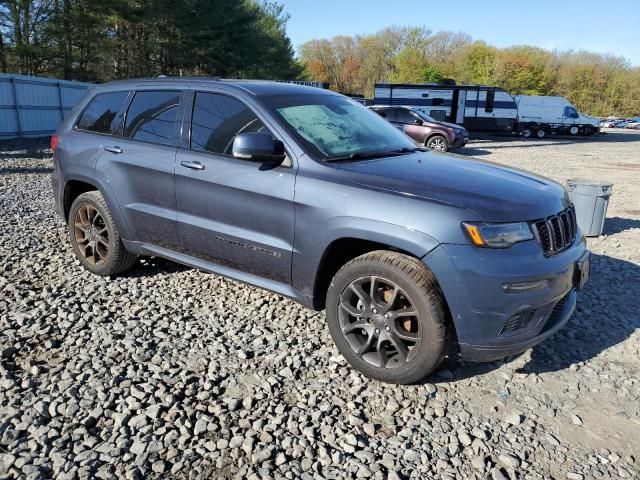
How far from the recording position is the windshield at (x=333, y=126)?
365 cm

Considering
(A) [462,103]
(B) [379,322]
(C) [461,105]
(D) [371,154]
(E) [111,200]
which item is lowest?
(B) [379,322]

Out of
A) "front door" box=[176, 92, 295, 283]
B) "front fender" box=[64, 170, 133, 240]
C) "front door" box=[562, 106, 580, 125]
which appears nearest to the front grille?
"front door" box=[176, 92, 295, 283]

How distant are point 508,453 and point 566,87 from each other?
9308 cm

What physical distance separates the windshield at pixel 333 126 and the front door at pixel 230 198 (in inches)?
9.2

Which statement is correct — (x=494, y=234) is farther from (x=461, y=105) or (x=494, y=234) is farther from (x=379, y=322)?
(x=461, y=105)

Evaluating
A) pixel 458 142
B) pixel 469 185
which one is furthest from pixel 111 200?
pixel 458 142

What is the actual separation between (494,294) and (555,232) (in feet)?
2.25

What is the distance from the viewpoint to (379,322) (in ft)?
10.5

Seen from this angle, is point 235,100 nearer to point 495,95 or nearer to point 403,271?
point 403,271

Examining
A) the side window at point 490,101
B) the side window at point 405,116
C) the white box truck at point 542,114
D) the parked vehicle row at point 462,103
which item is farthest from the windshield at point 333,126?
the white box truck at point 542,114

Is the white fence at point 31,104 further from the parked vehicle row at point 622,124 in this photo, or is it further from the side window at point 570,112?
the parked vehicle row at point 622,124

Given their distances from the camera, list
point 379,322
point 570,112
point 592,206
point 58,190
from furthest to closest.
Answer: point 570,112 < point 592,206 < point 58,190 < point 379,322

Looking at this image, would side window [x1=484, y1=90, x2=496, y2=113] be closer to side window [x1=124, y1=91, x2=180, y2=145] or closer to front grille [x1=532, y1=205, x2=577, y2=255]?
side window [x1=124, y1=91, x2=180, y2=145]

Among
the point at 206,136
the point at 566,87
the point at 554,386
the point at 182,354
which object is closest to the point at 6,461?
the point at 182,354
